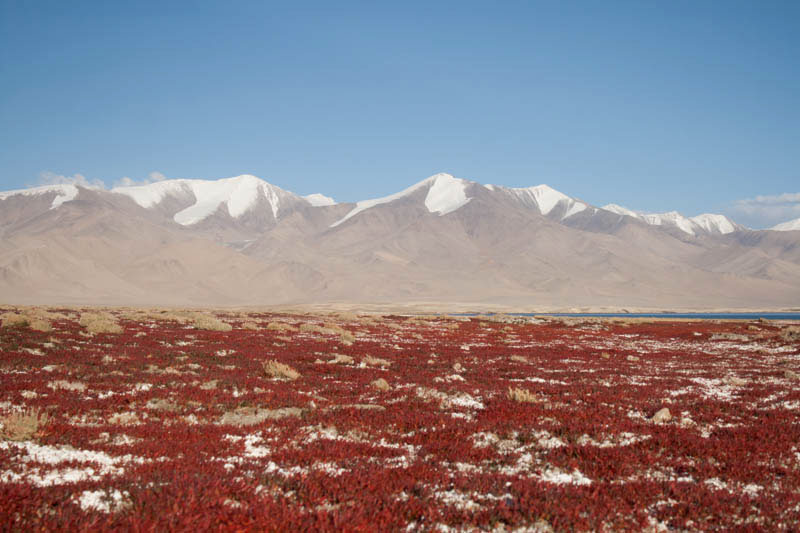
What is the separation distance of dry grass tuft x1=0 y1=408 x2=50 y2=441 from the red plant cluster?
0.22m

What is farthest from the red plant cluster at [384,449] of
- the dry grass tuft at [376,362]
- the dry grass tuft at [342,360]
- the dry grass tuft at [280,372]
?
the dry grass tuft at [342,360]

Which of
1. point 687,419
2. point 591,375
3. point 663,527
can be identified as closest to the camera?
point 663,527

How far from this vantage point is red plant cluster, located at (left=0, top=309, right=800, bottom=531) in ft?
22.0

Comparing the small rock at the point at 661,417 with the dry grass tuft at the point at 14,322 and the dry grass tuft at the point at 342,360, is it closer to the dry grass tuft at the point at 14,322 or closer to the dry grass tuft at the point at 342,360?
the dry grass tuft at the point at 342,360

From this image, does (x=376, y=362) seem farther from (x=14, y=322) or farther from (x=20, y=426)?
Result: (x=14, y=322)

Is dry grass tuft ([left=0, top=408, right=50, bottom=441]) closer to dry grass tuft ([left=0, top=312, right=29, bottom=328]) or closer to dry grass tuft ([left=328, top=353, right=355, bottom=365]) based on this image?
dry grass tuft ([left=328, top=353, right=355, bottom=365])

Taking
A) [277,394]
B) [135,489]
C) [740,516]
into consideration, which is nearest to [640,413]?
[740,516]

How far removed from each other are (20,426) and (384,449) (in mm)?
6643

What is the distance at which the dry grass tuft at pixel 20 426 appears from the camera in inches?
364

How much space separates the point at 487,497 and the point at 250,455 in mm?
4253

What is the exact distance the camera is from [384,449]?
9.86 m

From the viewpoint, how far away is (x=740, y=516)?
7156 mm

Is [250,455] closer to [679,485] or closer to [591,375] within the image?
[679,485]

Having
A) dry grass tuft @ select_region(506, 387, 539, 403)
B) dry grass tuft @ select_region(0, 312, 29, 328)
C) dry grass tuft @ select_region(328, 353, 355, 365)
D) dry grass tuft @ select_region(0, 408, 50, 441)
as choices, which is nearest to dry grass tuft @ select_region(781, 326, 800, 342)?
dry grass tuft @ select_region(506, 387, 539, 403)
